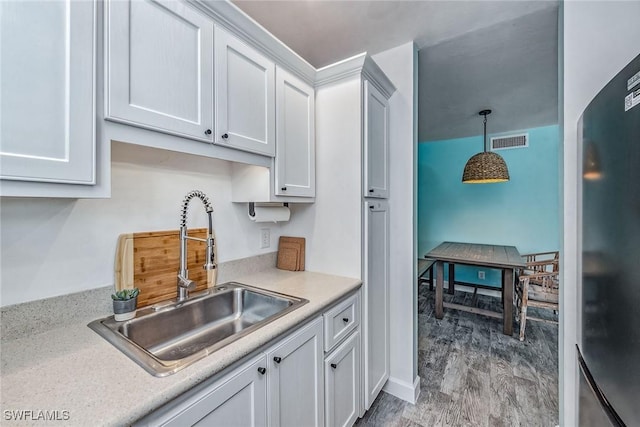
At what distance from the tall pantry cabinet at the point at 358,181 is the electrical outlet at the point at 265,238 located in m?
0.36

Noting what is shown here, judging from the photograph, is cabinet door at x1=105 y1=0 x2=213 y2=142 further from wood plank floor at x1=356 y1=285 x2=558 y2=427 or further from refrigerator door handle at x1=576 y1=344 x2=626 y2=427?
wood plank floor at x1=356 y1=285 x2=558 y2=427

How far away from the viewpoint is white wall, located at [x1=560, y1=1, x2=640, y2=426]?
120 cm

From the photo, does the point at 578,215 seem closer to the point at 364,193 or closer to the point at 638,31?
the point at 638,31

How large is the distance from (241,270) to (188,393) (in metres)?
0.94

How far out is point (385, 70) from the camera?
1.96 metres

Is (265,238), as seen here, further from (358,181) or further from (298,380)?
(298,380)

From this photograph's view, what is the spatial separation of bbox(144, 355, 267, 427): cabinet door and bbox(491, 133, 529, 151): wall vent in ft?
14.8

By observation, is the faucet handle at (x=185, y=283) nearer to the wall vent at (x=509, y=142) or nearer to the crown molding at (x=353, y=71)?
the crown molding at (x=353, y=71)

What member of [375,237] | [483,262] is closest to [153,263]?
[375,237]

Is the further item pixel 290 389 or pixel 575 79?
pixel 575 79

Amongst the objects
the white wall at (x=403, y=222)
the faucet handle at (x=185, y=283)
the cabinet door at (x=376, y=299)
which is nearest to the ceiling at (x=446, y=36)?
the white wall at (x=403, y=222)

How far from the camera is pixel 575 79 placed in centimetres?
128

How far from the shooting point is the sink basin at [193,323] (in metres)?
0.86

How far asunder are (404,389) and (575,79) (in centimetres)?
208
